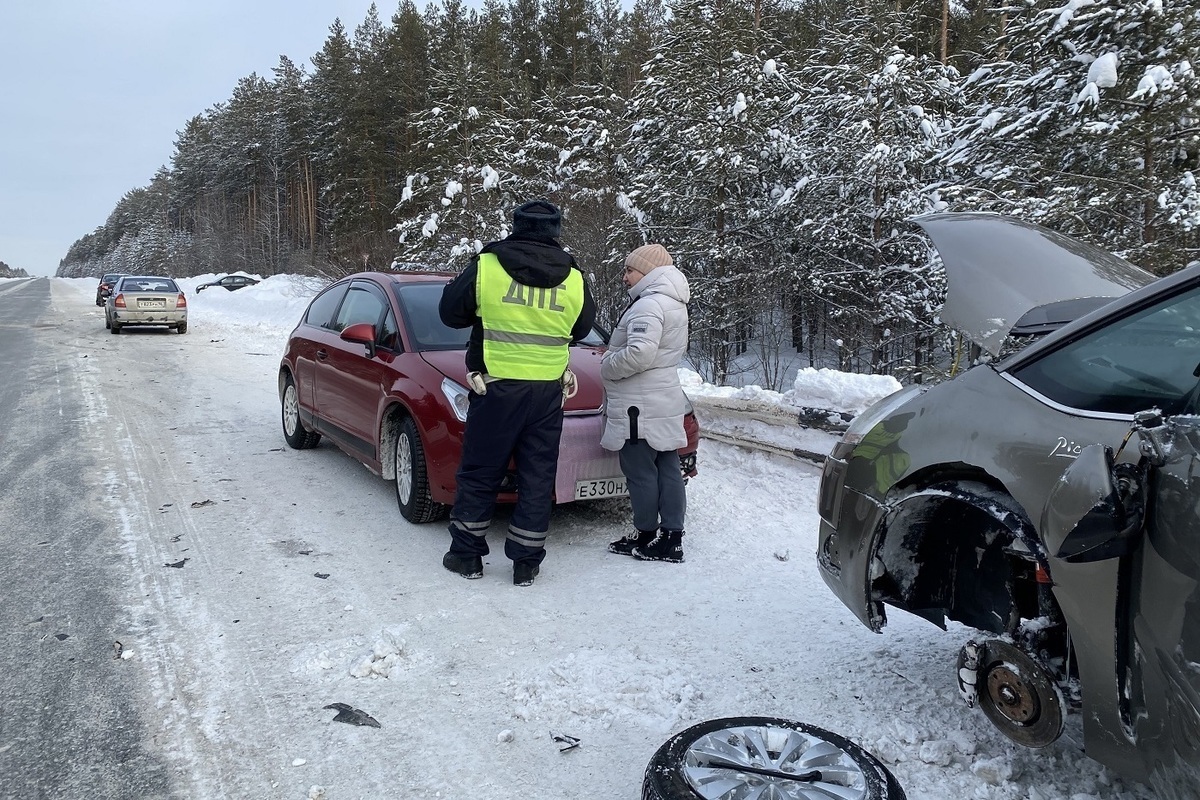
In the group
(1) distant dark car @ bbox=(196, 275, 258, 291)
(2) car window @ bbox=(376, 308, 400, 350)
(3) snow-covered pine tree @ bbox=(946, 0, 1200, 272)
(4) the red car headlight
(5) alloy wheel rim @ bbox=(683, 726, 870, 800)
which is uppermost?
(3) snow-covered pine tree @ bbox=(946, 0, 1200, 272)

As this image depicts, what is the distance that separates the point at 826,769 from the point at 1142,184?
9.47 m

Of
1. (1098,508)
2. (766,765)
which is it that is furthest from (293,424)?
(1098,508)

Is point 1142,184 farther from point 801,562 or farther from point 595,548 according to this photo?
point 595,548

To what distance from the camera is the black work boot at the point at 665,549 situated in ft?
15.8

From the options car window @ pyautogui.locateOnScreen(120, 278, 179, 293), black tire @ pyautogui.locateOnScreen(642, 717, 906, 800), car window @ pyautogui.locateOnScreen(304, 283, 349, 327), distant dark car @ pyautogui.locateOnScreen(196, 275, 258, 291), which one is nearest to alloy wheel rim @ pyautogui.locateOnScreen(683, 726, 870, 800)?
black tire @ pyautogui.locateOnScreen(642, 717, 906, 800)

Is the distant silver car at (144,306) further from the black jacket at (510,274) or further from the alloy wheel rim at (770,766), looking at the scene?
the alloy wheel rim at (770,766)

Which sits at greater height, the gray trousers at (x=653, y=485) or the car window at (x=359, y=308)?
the car window at (x=359, y=308)

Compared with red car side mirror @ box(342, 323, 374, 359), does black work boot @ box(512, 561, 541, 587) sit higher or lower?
lower

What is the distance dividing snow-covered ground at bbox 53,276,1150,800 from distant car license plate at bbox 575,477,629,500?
0.38 meters

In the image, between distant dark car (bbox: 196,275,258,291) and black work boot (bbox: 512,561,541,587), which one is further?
distant dark car (bbox: 196,275,258,291)

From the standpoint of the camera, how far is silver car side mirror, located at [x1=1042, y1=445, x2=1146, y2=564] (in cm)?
193

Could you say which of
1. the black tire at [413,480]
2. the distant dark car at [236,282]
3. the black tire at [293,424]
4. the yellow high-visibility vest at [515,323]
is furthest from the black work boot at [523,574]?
the distant dark car at [236,282]

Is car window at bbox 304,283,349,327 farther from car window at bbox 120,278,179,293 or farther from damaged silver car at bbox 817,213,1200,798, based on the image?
car window at bbox 120,278,179,293

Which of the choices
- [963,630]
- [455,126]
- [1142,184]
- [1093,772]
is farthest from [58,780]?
[455,126]
